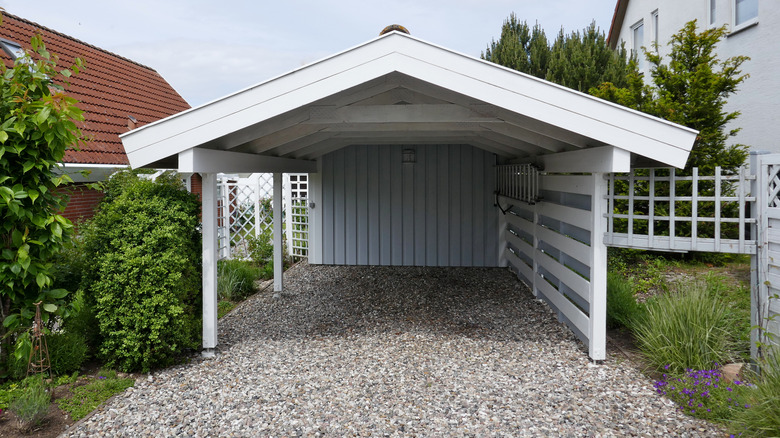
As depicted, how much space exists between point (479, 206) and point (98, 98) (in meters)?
6.64

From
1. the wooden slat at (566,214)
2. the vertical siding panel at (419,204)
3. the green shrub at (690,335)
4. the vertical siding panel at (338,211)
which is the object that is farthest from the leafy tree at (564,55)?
the green shrub at (690,335)

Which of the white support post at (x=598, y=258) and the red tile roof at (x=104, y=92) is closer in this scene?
the white support post at (x=598, y=258)

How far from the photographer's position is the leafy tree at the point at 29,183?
350 centimetres

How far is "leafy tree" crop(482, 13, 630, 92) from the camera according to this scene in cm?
1223

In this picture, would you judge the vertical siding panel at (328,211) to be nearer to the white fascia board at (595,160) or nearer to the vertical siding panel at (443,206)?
the vertical siding panel at (443,206)

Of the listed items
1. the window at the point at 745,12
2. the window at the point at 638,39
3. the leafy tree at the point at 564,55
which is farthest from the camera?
the window at the point at 638,39

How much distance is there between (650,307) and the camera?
4.54 meters

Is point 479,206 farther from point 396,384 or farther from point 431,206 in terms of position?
point 396,384

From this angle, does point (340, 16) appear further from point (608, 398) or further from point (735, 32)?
point (608, 398)

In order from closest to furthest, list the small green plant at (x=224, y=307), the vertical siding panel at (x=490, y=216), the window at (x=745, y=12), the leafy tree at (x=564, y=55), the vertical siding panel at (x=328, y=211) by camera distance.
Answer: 1. the small green plant at (x=224, y=307)
2. the window at (x=745, y=12)
3. the vertical siding panel at (x=490, y=216)
4. the vertical siding panel at (x=328, y=211)
5. the leafy tree at (x=564, y=55)

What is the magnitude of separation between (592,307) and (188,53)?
23447mm

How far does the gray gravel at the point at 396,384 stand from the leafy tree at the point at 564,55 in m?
7.82

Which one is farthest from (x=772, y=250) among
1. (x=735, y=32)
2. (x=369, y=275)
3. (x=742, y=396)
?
(x=735, y=32)

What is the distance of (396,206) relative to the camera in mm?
9172
